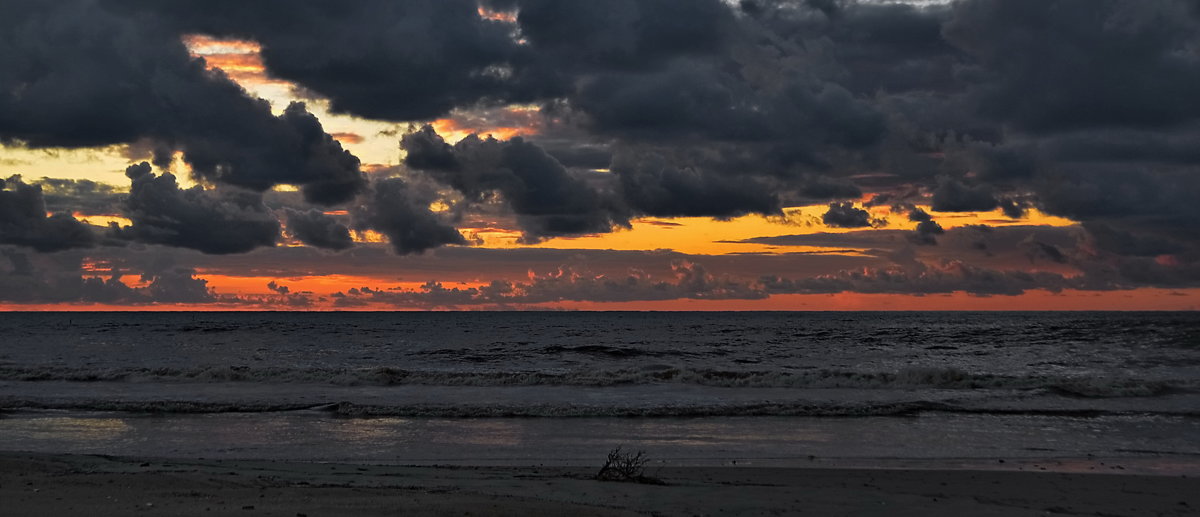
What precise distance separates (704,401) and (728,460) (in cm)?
1184

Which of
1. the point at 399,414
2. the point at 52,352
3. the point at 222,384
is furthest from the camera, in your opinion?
the point at 52,352

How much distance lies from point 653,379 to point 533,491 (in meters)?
25.4

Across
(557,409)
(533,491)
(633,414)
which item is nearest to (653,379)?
(557,409)

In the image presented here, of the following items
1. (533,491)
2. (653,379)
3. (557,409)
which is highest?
(533,491)

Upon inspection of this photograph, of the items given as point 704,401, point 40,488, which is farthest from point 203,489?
point 704,401

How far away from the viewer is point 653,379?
37.5 meters

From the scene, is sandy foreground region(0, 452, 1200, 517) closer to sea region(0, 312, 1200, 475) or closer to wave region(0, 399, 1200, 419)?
sea region(0, 312, 1200, 475)

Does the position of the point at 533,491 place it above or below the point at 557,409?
above

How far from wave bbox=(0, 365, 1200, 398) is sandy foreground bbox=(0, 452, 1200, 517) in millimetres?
19984

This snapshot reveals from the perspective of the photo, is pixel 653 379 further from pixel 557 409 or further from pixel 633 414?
pixel 633 414

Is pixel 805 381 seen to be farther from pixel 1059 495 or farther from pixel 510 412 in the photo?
pixel 1059 495

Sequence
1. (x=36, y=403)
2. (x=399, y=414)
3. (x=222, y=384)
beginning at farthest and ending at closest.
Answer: (x=222, y=384) → (x=36, y=403) → (x=399, y=414)

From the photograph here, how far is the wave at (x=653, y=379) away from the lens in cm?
3428

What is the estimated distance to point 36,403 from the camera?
27.3 m
